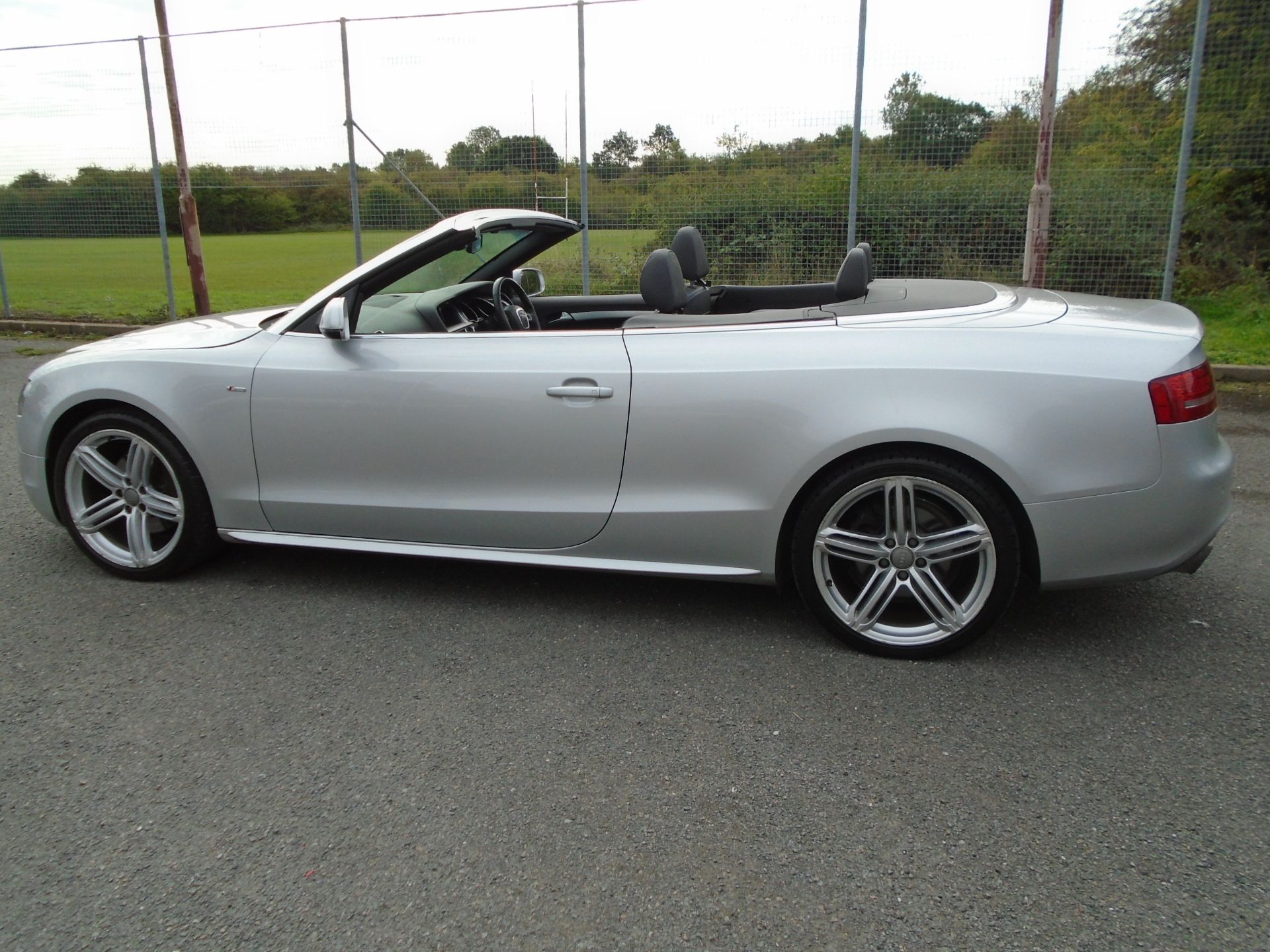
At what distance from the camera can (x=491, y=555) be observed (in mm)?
3656

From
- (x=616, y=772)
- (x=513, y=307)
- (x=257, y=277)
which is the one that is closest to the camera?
(x=616, y=772)

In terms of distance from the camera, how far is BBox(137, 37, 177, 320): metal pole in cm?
1048

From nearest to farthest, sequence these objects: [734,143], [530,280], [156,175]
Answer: [530,280]
[734,143]
[156,175]

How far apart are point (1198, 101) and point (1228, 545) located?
16.3ft

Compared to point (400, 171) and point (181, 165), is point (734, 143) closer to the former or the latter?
point (400, 171)

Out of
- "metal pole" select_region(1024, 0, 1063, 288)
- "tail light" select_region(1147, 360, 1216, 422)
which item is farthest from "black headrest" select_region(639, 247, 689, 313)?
"metal pole" select_region(1024, 0, 1063, 288)

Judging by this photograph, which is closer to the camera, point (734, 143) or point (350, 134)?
point (734, 143)

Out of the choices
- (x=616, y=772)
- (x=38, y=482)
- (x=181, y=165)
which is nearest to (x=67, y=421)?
(x=38, y=482)

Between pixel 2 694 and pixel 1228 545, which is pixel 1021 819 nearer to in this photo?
pixel 1228 545

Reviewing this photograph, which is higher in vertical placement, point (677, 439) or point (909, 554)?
point (677, 439)

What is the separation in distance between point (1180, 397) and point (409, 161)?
8103 mm

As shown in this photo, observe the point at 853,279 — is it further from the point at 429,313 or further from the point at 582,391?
the point at 429,313

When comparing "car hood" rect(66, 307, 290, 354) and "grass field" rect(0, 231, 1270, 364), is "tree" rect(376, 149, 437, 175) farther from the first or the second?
"car hood" rect(66, 307, 290, 354)

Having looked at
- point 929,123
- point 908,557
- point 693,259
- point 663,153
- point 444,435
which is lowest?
point 908,557
